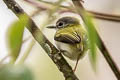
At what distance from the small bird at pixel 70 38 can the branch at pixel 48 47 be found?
0.05ft

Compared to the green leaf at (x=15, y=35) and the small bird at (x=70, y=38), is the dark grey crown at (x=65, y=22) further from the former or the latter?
the green leaf at (x=15, y=35)

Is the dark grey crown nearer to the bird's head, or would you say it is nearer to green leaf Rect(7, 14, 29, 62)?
the bird's head

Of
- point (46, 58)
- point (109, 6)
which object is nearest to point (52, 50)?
point (46, 58)

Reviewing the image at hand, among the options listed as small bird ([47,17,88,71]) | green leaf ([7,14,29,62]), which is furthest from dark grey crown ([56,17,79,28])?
green leaf ([7,14,29,62])

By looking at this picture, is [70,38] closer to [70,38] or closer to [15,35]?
[70,38]

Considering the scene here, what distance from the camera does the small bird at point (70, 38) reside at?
0.26 m

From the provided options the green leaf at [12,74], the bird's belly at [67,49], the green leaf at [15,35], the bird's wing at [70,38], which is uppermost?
the green leaf at [15,35]

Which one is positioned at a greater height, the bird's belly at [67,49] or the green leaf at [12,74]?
the green leaf at [12,74]

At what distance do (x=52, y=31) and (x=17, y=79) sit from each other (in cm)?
A: 13

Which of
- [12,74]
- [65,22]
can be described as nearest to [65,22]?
[65,22]

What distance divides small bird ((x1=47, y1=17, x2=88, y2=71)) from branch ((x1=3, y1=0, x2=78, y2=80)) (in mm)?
14

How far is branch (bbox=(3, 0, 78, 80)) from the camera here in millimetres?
211

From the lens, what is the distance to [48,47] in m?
0.24

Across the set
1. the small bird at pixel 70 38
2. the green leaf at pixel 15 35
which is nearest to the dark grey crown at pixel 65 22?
the small bird at pixel 70 38
